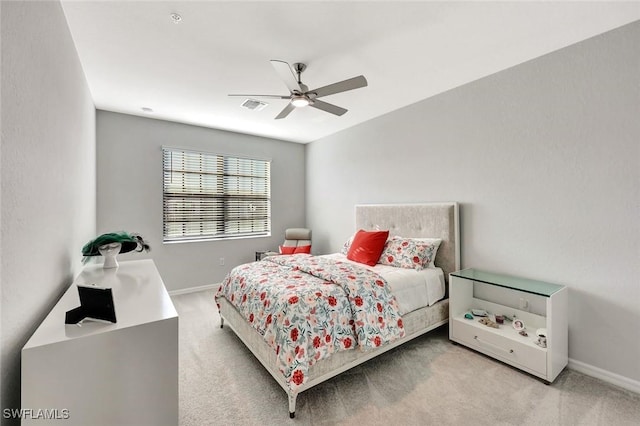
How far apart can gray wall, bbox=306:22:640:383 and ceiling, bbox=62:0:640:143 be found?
0.23 m

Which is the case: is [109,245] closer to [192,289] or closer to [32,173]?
[32,173]

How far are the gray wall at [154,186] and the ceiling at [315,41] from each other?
76 centimetres

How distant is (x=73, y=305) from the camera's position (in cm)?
132

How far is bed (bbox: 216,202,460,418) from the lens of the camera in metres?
1.88

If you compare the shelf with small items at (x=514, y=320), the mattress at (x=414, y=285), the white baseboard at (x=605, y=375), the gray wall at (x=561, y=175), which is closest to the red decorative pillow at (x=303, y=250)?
the mattress at (x=414, y=285)

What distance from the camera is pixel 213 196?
4.53 m

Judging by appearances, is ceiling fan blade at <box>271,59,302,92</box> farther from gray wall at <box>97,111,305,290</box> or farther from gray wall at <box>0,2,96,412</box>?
gray wall at <box>97,111,305,290</box>

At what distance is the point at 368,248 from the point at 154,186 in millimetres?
3242

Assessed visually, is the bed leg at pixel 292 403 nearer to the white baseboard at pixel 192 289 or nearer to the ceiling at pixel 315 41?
the ceiling at pixel 315 41

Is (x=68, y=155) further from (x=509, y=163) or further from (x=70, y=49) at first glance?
(x=509, y=163)

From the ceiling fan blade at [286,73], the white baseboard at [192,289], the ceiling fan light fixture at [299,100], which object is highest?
the ceiling fan blade at [286,73]

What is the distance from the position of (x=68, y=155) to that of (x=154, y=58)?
43.5 inches

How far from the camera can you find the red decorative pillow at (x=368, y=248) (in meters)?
3.13

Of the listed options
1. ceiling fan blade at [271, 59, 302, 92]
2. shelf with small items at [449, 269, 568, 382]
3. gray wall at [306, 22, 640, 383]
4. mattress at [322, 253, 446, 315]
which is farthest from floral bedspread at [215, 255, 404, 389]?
ceiling fan blade at [271, 59, 302, 92]
